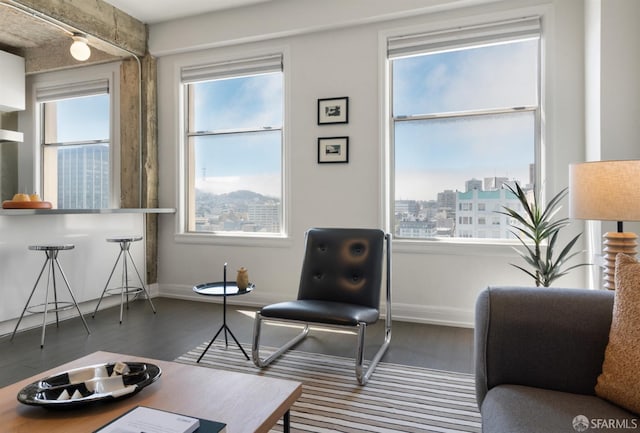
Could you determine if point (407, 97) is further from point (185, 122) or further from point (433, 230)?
point (185, 122)

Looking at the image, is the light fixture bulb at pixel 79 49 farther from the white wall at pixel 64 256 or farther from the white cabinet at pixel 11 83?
the white cabinet at pixel 11 83

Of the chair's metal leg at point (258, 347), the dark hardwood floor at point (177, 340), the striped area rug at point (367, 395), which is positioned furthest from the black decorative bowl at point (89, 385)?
the dark hardwood floor at point (177, 340)

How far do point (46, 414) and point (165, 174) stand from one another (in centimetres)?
371

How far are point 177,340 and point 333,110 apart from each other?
243cm

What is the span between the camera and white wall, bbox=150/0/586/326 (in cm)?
325

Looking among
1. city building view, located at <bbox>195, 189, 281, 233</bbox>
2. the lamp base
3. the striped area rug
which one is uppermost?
city building view, located at <bbox>195, 189, 281, 233</bbox>

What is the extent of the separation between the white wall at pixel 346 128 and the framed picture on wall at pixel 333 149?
0.19 ft

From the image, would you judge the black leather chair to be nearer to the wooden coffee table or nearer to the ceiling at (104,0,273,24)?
the wooden coffee table

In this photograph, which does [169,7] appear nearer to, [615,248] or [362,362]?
[362,362]

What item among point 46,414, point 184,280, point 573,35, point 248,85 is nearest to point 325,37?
point 248,85

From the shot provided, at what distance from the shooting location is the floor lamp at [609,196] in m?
1.76

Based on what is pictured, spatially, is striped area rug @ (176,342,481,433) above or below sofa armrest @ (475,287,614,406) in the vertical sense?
below

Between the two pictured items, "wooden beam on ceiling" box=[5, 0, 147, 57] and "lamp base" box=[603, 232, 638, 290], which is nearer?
"lamp base" box=[603, 232, 638, 290]

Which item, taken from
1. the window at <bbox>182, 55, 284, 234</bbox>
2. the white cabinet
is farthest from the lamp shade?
the white cabinet
